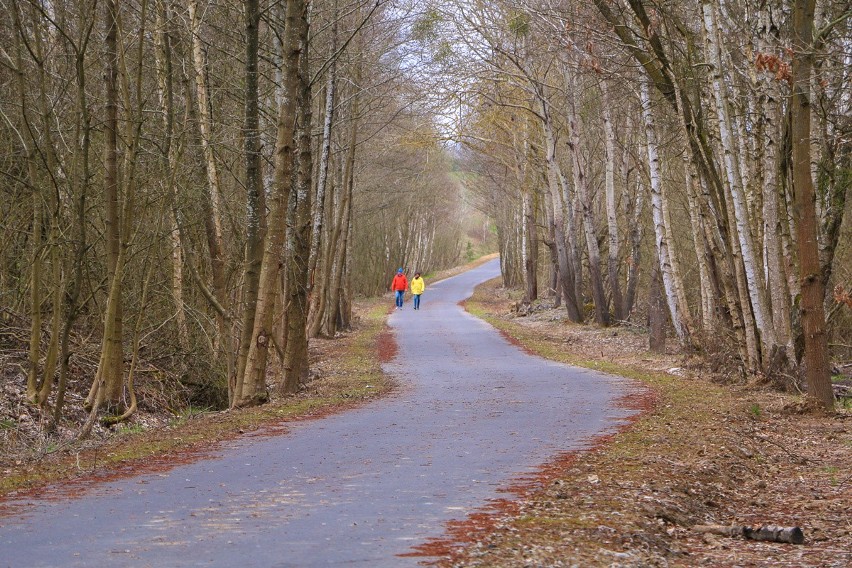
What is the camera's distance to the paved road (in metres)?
5.96

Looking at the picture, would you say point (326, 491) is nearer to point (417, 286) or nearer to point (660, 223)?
point (660, 223)

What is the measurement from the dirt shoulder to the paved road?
504mm

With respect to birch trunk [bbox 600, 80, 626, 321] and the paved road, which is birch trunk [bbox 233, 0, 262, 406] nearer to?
the paved road

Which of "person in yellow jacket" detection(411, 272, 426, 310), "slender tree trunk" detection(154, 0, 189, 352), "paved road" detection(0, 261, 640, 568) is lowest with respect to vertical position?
"paved road" detection(0, 261, 640, 568)

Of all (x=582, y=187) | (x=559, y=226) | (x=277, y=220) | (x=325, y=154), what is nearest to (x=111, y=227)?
(x=277, y=220)

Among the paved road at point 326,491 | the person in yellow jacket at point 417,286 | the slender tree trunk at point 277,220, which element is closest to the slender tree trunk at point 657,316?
the paved road at point 326,491

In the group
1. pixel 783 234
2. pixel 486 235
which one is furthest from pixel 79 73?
pixel 486 235

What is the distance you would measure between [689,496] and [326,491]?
3053mm

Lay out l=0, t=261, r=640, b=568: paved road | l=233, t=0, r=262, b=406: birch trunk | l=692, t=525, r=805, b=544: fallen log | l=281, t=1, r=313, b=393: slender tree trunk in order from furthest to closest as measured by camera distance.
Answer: l=281, t=1, r=313, b=393: slender tree trunk < l=233, t=0, r=262, b=406: birch trunk < l=692, t=525, r=805, b=544: fallen log < l=0, t=261, r=640, b=568: paved road

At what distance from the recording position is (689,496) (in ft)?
28.4

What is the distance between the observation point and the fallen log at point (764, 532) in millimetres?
7246

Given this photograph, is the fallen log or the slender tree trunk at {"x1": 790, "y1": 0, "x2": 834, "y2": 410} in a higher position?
the slender tree trunk at {"x1": 790, "y1": 0, "x2": 834, "y2": 410}

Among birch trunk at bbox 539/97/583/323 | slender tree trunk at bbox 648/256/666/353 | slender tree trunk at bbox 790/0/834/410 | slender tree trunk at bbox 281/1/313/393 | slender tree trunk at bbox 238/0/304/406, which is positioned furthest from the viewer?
birch trunk at bbox 539/97/583/323

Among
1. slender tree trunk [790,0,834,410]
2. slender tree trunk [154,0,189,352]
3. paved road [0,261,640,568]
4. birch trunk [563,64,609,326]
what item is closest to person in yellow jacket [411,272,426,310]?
birch trunk [563,64,609,326]
